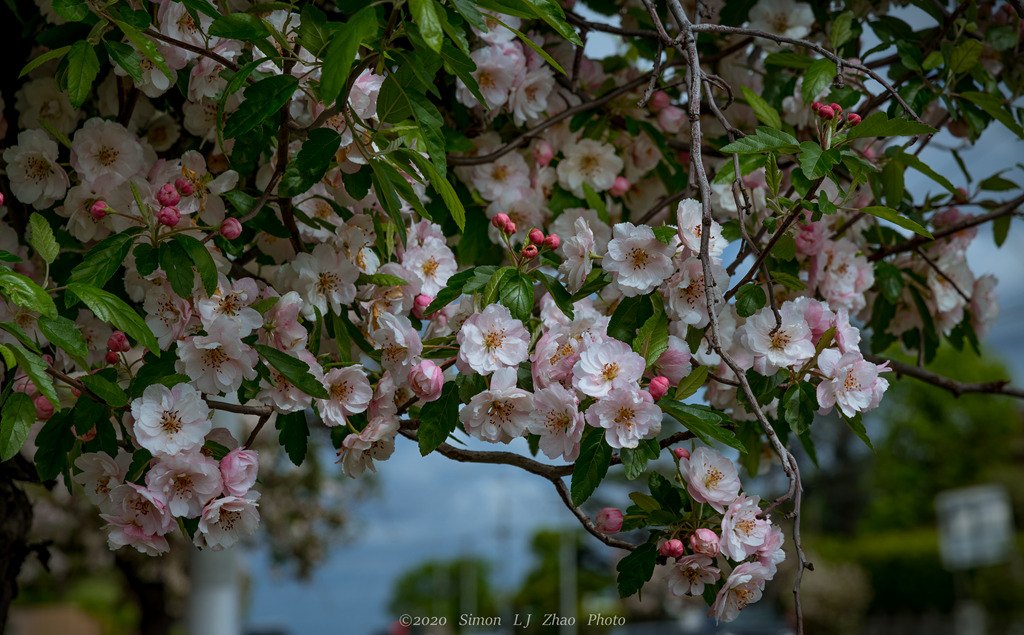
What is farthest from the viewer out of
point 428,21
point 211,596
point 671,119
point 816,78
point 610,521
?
point 211,596

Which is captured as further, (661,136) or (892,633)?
(892,633)

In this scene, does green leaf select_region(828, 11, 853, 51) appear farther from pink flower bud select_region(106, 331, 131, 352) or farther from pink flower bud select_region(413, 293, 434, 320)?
pink flower bud select_region(106, 331, 131, 352)

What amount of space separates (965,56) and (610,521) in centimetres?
102

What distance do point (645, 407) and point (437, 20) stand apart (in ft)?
1.57

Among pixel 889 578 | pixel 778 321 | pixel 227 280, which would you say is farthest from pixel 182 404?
pixel 889 578

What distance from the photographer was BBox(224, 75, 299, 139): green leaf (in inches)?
39.7

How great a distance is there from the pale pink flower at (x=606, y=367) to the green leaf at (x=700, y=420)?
2.5 inches

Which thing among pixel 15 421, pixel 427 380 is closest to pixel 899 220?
pixel 427 380

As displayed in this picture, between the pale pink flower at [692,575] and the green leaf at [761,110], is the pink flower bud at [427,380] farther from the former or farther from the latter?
the green leaf at [761,110]

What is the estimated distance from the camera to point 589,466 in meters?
1.04

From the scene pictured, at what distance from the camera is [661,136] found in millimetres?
1585

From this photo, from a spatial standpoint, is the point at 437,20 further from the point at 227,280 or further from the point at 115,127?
the point at 115,127

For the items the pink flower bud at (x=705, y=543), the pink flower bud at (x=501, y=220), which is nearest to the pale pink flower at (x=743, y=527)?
the pink flower bud at (x=705, y=543)

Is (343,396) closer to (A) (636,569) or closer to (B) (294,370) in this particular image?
(B) (294,370)
